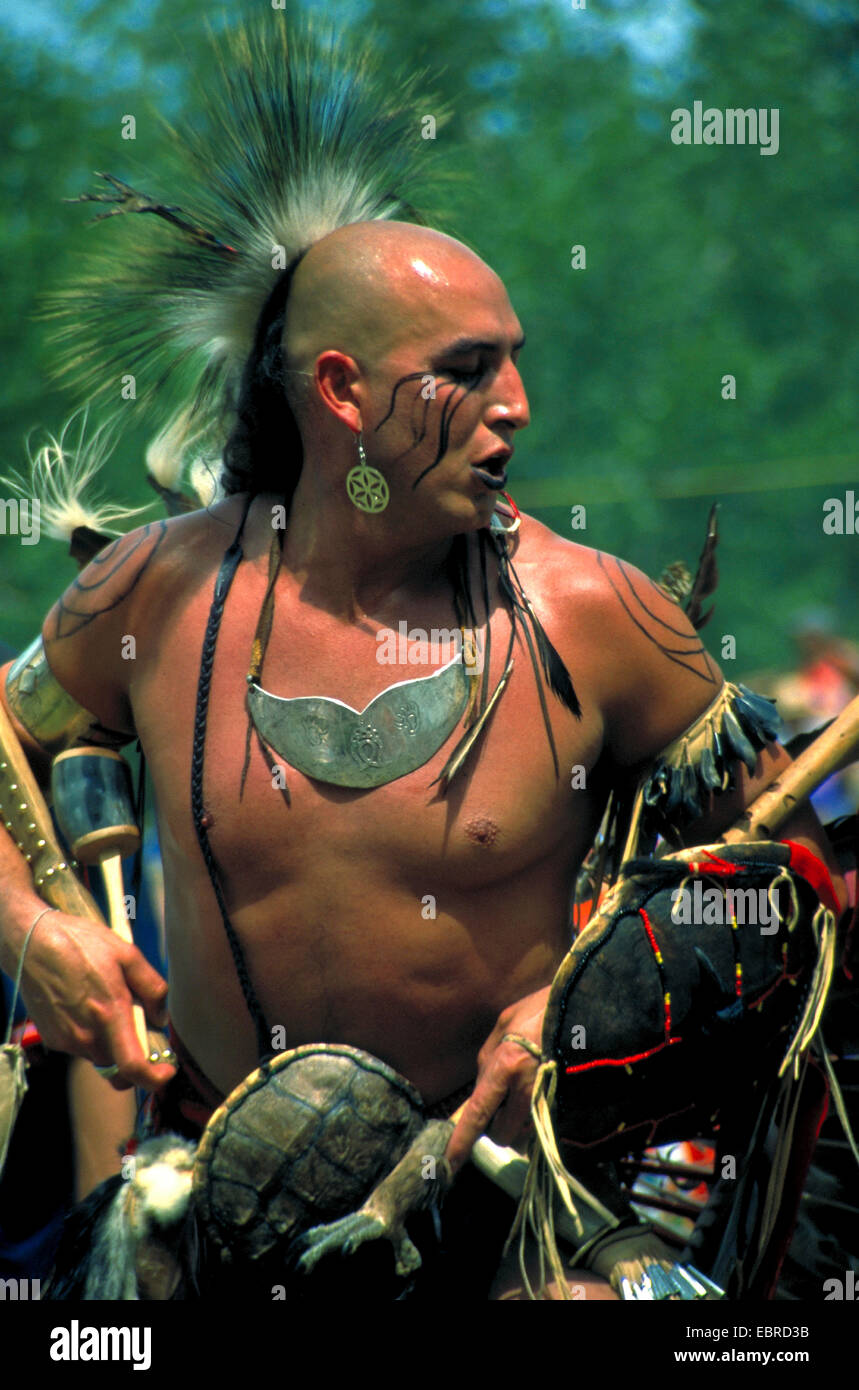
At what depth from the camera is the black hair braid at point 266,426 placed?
2.68 meters

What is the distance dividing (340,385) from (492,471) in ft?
0.93

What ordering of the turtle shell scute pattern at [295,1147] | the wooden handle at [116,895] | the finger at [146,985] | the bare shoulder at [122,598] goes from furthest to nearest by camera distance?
the wooden handle at [116,895] → the bare shoulder at [122,598] → the finger at [146,985] → the turtle shell scute pattern at [295,1147]

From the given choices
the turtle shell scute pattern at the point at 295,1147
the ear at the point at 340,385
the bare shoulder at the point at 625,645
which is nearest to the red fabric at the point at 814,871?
the bare shoulder at the point at 625,645

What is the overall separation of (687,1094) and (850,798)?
362 centimetres

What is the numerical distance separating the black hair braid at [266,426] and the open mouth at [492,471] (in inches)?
16.9

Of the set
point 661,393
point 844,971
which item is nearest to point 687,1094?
point 844,971

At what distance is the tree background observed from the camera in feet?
35.8

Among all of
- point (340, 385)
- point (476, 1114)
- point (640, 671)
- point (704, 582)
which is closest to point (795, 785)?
point (640, 671)

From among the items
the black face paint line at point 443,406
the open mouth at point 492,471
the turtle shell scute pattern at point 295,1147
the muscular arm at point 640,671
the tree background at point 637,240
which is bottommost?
the turtle shell scute pattern at point 295,1147

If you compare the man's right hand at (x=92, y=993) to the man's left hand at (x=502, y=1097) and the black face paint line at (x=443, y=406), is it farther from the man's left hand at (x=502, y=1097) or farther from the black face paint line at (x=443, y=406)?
the black face paint line at (x=443, y=406)

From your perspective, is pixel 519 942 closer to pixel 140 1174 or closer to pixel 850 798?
pixel 140 1174

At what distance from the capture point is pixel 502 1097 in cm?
233

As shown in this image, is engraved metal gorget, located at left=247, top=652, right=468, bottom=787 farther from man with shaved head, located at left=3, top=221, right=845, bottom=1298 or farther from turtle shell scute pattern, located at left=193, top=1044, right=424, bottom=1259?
turtle shell scute pattern, located at left=193, top=1044, right=424, bottom=1259

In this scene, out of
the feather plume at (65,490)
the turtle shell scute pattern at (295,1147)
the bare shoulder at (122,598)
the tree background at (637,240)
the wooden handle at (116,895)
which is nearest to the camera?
the turtle shell scute pattern at (295,1147)
